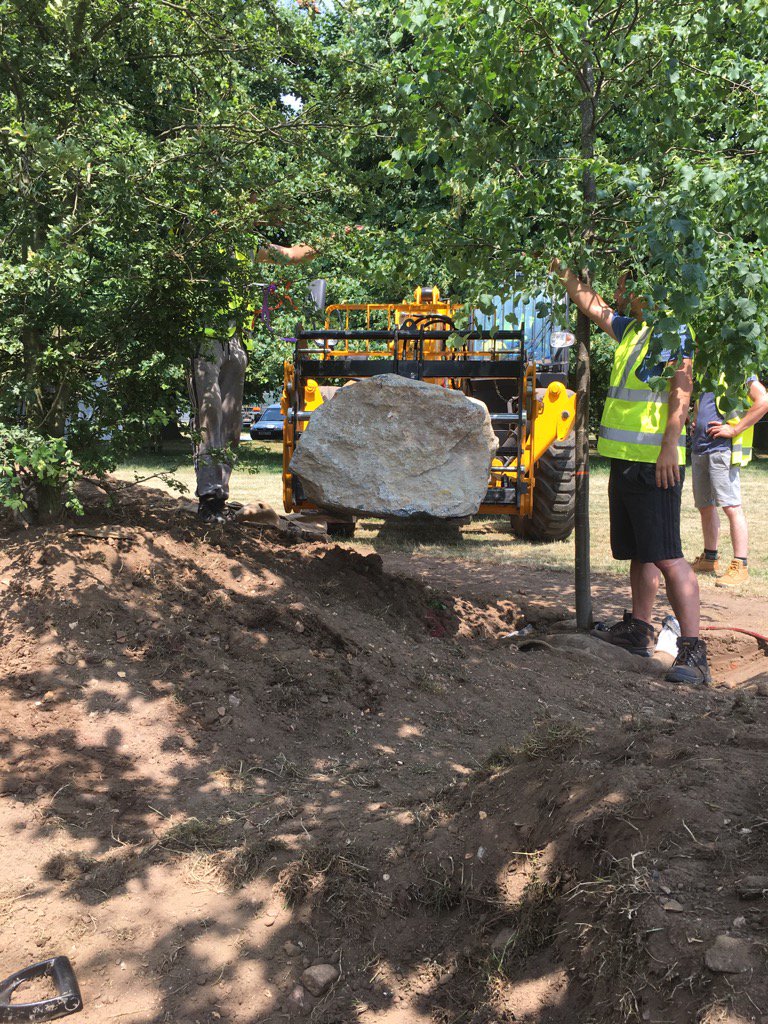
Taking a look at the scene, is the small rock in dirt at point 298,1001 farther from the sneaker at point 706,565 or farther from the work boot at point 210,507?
the sneaker at point 706,565

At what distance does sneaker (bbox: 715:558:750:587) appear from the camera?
7.89 m

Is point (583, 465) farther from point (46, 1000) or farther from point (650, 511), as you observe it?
point (46, 1000)

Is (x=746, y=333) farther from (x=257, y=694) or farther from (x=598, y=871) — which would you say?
(x=257, y=694)

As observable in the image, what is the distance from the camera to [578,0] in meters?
5.32

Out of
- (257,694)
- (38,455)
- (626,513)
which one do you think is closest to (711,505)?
(626,513)

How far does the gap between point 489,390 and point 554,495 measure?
130 centimetres

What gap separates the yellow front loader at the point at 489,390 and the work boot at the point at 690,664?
1717 millimetres

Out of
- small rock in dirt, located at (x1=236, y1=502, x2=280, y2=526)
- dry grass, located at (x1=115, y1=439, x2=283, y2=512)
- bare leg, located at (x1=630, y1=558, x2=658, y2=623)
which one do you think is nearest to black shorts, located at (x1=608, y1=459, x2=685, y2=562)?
bare leg, located at (x1=630, y1=558, x2=658, y2=623)

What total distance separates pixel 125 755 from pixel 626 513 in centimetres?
304

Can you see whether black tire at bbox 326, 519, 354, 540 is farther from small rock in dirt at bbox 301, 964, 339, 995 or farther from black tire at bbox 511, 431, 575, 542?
small rock in dirt at bbox 301, 964, 339, 995

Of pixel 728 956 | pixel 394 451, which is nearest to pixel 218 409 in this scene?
pixel 394 451

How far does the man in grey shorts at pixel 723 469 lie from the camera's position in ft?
26.4

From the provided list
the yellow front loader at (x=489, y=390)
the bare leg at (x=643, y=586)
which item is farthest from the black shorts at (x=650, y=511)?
the yellow front loader at (x=489, y=390)

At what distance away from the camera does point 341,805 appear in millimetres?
3672
